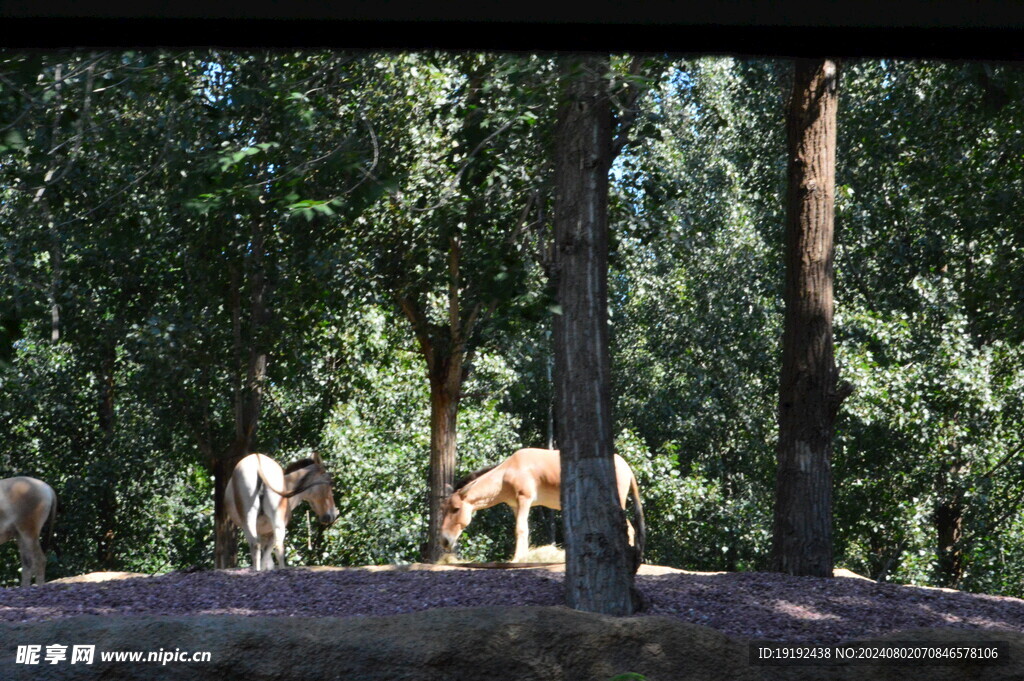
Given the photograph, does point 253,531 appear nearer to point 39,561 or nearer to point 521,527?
point 39,561

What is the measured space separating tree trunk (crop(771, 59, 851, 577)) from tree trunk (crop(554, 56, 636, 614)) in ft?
7.07

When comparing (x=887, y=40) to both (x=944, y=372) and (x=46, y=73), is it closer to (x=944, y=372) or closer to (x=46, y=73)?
(x=46, y=73)

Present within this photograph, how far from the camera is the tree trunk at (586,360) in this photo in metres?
7.07

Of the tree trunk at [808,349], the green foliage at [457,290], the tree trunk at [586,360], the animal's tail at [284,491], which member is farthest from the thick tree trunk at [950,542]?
the tree trunk at [586,360]

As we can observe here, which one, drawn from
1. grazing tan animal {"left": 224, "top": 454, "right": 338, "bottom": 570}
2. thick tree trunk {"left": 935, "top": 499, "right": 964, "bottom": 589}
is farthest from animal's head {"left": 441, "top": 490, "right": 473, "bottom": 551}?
thick tree trunk {"left": 935, "top": 499, "right": 964, "bottom": 589}

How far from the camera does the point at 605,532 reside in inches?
278

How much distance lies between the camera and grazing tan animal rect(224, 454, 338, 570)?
1119 cm

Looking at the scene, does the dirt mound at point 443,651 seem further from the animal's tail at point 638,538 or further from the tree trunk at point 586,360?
the animal's tail at point 638,538

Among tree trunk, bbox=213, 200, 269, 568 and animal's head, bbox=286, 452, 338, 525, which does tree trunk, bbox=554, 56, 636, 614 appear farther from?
tree trunk, bbox=213, 200, 269, 568

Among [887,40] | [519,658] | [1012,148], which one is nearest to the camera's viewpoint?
[887,40]

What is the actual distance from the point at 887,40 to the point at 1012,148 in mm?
11472

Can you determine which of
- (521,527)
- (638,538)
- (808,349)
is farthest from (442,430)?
(808,349)

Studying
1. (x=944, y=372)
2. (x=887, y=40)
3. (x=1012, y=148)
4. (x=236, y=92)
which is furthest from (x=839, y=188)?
(x=887, y=40)

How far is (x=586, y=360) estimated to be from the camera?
731 centimetres
